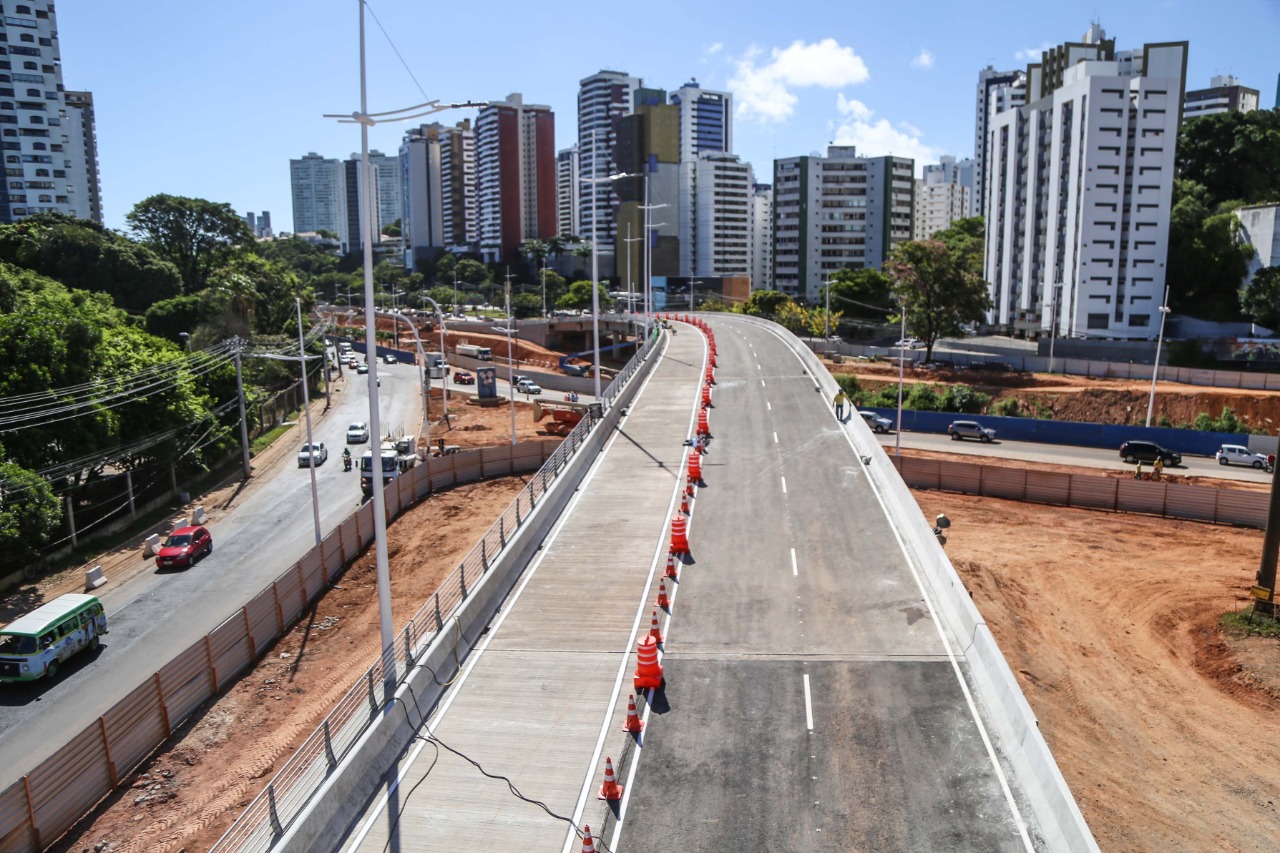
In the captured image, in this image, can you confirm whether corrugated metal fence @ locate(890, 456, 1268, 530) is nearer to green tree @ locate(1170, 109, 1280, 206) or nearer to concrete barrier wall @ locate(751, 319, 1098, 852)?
concrete barrier wall @ locate(751, 319, 1098, 852)

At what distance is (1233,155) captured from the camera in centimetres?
9512

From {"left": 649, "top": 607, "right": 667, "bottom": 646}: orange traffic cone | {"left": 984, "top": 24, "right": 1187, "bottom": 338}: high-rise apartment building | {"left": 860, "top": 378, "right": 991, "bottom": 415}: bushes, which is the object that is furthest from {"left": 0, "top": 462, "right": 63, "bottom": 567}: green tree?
{"left": 984, "top": 24, "right": 1187, "bottom": 338}: high-rise apartment building

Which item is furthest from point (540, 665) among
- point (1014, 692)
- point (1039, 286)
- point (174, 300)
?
point (1039, 286)

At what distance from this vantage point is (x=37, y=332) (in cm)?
3534

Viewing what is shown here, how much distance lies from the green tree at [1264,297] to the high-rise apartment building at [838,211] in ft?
254

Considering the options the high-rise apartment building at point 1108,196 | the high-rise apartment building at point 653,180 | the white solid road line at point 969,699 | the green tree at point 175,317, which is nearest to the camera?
the white solid road line at point 969,699

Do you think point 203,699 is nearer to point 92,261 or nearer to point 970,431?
point 970,431

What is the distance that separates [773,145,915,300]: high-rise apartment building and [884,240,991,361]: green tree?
234 ft

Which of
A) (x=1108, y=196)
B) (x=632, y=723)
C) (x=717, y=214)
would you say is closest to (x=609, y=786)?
(x=632, y=723)

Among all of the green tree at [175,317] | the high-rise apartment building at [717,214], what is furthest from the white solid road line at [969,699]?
the high-rise apartment building at [717,214]

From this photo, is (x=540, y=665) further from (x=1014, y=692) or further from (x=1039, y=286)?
(x=1039, y=286)

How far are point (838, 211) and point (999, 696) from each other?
14584 cm

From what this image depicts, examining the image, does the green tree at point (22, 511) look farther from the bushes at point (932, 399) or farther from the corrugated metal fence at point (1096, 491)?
the bushes at point (932, 399)

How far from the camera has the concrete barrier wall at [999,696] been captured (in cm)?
1305
